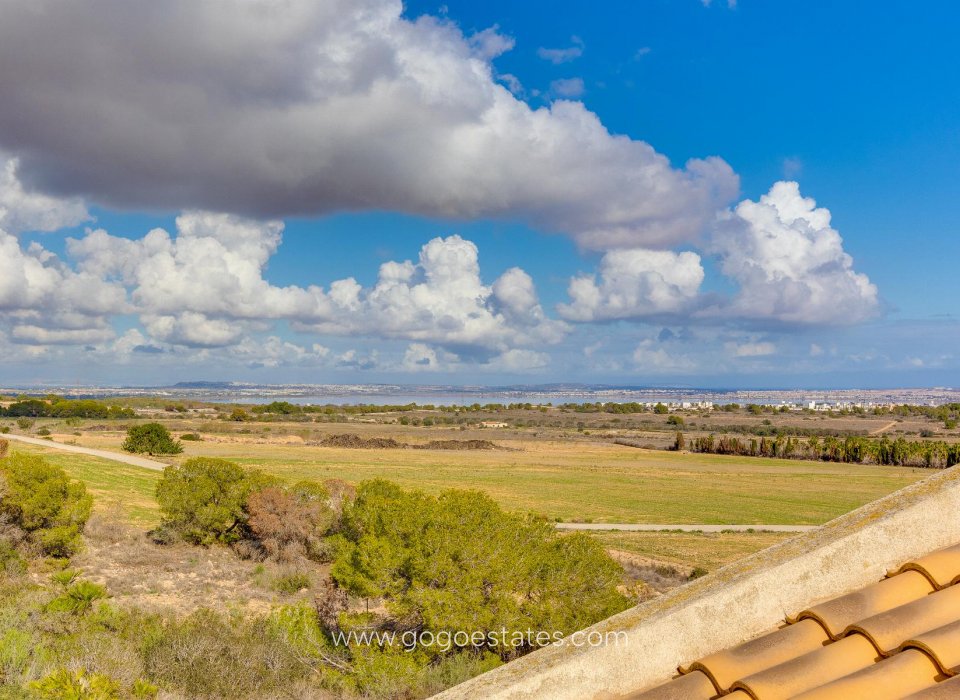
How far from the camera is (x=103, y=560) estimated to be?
21000 mm

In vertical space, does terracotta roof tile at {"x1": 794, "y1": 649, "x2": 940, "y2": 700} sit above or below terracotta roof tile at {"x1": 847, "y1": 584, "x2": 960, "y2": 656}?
below

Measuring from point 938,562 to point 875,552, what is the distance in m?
0.30

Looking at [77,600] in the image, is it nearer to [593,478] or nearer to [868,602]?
[868,602]

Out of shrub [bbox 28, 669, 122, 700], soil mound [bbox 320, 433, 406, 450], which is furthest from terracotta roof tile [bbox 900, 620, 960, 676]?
soil mound [bbox 320, 433, 406, 450]

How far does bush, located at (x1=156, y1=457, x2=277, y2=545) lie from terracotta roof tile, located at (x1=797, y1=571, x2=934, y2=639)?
946 inches

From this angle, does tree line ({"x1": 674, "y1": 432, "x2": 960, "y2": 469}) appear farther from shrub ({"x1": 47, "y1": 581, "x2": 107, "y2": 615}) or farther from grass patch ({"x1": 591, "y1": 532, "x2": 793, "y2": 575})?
shrub ({"x1": 47, "y1": 581, "x2": 107, "y2": 615})

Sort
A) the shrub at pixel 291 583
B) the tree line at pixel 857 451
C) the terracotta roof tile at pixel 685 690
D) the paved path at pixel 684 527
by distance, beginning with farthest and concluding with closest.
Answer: the tree line at pixel 857 451 < the paved path at pixel 684 527 < the shrub at pixel 291 583 < the terracotta roof tile at pixel 685 690

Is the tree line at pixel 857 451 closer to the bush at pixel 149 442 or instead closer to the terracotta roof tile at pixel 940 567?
the bush at pixel 149 442

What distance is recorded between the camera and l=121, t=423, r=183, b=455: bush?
55500 millimetres

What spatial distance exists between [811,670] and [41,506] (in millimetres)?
23372

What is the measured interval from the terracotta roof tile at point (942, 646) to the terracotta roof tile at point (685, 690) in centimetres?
85

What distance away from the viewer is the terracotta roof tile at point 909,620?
3.00 metres

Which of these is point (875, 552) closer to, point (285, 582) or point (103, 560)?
point (285, 582)

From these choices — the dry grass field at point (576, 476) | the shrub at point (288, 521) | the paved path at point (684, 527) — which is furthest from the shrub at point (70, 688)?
the paved path at point (684, 527)
